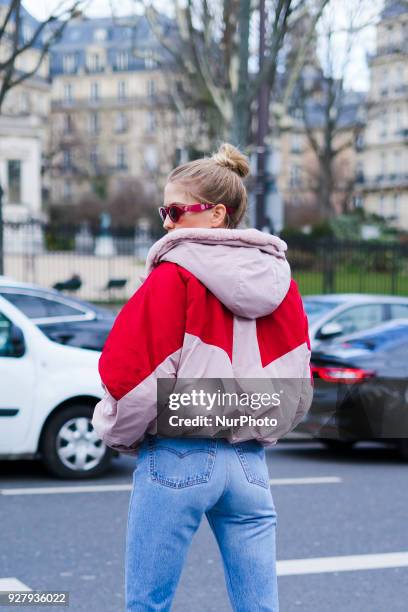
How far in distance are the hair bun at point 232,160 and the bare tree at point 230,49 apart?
13.9 m

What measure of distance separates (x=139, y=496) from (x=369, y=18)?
1919 cm

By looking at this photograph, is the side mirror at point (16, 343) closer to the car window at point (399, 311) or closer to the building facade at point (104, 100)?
the car window at point (399, 311)

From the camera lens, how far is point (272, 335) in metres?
2.87

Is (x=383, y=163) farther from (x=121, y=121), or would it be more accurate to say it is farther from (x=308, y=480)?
(x=308, y=480)

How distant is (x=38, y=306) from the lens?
930 centimetres

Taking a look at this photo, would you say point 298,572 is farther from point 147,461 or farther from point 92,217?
point 92,217

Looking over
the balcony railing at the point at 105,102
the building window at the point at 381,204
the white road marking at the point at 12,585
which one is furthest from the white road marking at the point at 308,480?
the balcony railing at the point at 105,102

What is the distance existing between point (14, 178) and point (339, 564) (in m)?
51.6

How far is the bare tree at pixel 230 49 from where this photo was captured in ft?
55.3

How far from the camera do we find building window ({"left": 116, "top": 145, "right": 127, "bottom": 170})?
100625mm

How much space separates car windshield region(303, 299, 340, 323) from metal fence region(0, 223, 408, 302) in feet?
36.3

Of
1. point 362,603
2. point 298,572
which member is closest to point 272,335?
point 362,603

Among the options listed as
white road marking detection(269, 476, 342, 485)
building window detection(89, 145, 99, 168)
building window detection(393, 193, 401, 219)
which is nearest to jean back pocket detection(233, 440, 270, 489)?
white road marking detection(269, 476, 342, 485)

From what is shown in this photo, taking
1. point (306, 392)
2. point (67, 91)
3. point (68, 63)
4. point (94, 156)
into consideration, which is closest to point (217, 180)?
point (306, 392)
